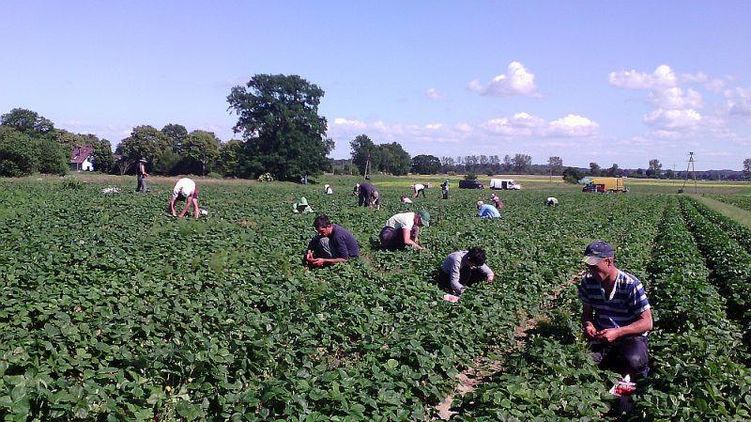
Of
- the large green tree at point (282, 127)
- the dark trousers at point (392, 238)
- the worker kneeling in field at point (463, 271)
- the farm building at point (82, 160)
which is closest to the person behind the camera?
the worker kneeling in field at point (463, 271)

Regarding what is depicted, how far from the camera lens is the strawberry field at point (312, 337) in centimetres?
450

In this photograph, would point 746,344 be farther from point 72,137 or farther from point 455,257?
point 72,137

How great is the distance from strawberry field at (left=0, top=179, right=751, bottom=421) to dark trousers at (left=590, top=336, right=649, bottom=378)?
169mm

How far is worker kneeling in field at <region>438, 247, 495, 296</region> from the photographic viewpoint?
9.28 m

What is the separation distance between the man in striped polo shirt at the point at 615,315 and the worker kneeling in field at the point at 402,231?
6.43m

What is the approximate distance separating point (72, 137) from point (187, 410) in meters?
112

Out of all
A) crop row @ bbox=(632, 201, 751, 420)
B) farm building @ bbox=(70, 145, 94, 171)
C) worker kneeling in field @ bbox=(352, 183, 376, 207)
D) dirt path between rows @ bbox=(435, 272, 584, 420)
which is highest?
farm building @ bbox=(70, 145, 94, 171)

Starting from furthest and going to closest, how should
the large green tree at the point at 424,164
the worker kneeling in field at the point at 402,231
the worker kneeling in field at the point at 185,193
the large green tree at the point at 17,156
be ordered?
1. the large green tree at the point at 424,164
2. the large green tree at the point at 17,156
3. the worker kneeling in field at the point at 185,193
4. the worker kneeling in field at the point at 402,231

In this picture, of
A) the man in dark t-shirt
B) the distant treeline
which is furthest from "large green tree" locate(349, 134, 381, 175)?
the man in dark t-shirt

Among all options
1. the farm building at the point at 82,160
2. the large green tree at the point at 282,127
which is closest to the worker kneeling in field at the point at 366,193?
the large green tree at the point at 282,127

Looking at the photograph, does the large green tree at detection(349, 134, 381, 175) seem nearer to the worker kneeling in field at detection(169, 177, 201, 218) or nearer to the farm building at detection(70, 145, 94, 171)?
the farm building at detection(70, 145, 94, 171)

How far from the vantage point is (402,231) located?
1286 cm

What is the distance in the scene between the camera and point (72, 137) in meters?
103

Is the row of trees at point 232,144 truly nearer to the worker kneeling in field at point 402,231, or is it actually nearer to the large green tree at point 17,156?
the large green tree at point 17,156
